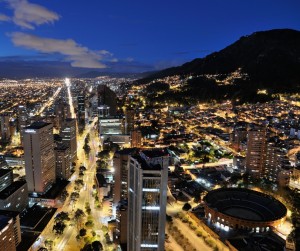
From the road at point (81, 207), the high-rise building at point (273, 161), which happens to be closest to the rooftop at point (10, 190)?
the road at point (81, 207)

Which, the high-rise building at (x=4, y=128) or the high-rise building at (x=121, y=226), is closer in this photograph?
the high-rise building at (x=121, y=226)

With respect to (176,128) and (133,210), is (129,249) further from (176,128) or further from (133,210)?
(176,128)

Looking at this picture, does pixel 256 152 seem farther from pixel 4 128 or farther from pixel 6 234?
pixel 4 128

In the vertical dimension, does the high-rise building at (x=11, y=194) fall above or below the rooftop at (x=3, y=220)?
below

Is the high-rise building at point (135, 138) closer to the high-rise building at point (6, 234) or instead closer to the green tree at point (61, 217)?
the green tree at point (61, 217)

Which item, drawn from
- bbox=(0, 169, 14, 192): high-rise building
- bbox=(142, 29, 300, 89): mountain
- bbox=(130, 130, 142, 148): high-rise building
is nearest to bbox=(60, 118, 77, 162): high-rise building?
bbox=(130, 130, 142, 148): high-rise building

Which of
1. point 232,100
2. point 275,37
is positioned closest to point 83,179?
point 232,100
